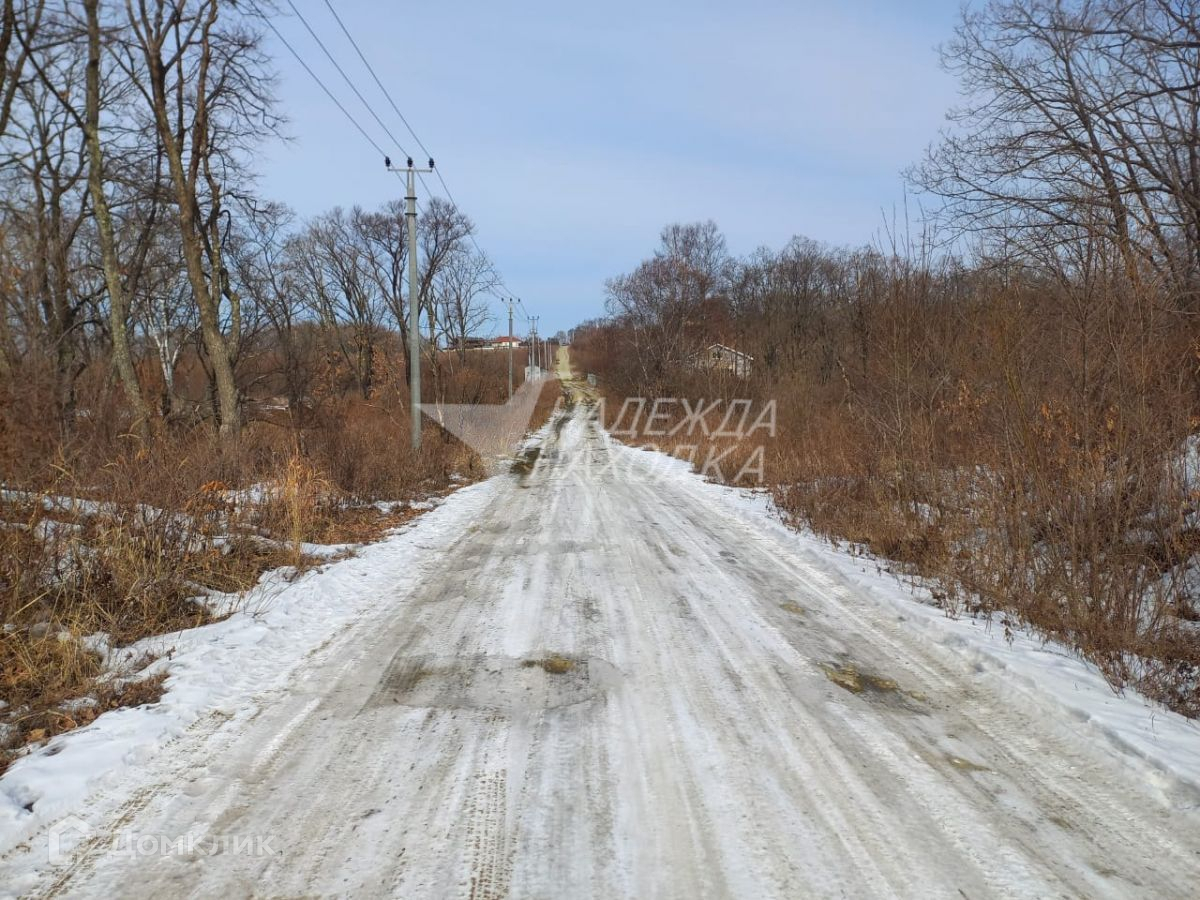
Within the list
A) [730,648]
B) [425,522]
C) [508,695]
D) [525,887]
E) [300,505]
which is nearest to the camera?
[525,887]

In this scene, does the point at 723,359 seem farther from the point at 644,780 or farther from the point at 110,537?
the point at 644,780

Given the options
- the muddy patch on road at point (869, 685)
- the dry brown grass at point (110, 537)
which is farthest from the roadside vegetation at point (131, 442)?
the muddy patch on road at point (869, 685)

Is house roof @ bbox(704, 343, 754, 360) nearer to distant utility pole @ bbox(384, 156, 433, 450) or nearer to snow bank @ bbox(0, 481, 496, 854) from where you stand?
distant utility pole @ bbox(384, 156, 433, 450)

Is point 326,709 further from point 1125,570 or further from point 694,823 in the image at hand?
point 1125,570

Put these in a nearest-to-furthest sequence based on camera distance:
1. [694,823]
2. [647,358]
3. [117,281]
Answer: [694,823]
[117,281]
[647,358]

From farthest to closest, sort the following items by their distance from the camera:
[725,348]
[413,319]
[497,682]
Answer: [725,348] → [413,319] → [497,682]

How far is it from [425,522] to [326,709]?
6235 mm

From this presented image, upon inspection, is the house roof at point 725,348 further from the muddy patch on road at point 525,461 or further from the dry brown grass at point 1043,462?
the dry brown grass at point 1043,462

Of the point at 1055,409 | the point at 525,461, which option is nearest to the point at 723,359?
the point at 525,461

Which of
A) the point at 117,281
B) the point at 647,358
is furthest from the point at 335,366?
the point at 117,281

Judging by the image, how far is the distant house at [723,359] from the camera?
1099 inches

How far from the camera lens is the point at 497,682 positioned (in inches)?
165

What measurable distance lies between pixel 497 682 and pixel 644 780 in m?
1.44

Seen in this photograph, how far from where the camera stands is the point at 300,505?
8.31 m
